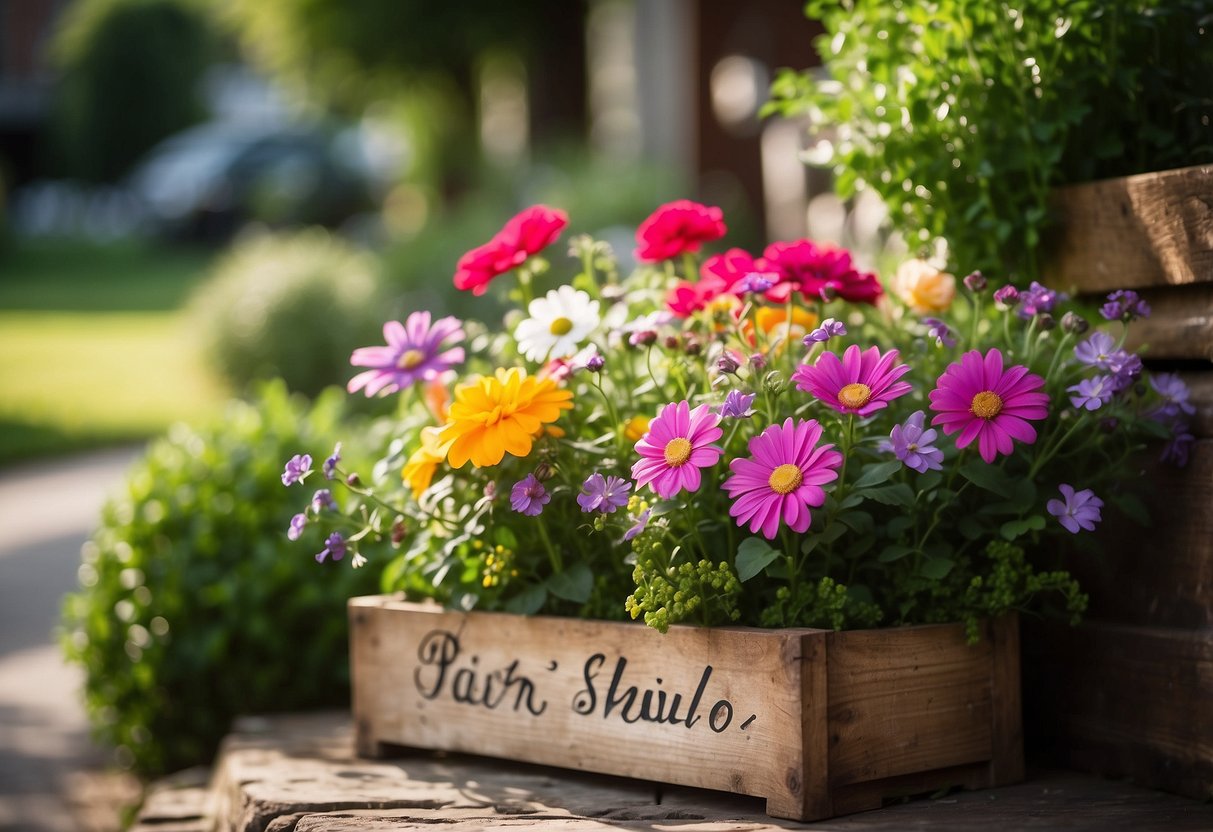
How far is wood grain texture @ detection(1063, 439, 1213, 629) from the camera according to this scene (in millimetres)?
1845

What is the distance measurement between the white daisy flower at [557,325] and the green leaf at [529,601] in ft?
1.07

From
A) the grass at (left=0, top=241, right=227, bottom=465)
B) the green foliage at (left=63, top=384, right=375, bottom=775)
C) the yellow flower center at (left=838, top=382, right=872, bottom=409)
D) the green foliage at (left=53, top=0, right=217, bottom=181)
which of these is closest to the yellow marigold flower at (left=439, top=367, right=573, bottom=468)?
the yellow flower center at (left=838, top=382, right=872, bottom=409)

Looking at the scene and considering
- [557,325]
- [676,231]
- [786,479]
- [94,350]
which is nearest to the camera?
[786,479]

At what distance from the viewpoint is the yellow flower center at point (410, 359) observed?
2.07 metres

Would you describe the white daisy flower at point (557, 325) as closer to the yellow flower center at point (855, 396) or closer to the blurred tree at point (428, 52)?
the yellow flower center at point (855, 396)

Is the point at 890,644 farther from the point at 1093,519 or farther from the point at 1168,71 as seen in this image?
the point at 1168,71

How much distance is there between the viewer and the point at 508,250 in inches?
82.0

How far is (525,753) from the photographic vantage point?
6.56 ft

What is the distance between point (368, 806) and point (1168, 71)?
155cm

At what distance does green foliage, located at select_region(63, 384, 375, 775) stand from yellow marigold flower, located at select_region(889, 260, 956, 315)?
1.24 m

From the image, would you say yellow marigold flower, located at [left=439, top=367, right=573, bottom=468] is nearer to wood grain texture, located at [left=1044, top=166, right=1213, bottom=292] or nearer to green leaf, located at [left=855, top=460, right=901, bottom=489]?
green leaf, located at [left=855, top=460, right=901, bottom=489]

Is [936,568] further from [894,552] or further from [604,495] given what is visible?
[604,495]

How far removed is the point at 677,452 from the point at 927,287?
26.4 inches

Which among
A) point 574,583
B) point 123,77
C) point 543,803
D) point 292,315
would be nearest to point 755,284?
point 574,583
